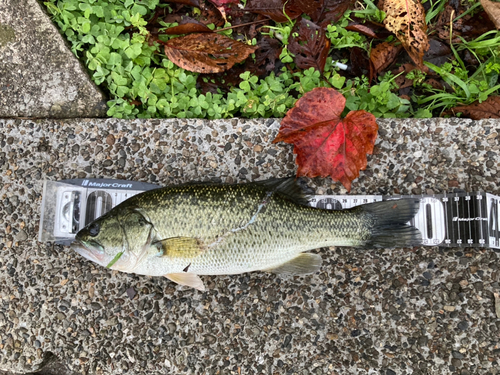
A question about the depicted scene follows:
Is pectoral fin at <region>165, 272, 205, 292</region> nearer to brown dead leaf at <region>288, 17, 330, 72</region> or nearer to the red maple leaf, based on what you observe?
the red maple leaf

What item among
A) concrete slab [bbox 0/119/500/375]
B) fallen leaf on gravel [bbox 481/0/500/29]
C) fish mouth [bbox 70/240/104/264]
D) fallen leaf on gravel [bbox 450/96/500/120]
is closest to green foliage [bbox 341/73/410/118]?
concrete slab [bbox 0/119/500/375]

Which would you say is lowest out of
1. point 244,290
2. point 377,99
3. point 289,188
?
point 244,290

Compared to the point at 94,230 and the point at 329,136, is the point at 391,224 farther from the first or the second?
the point at 94,230

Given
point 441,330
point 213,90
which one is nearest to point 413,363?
point 441,330

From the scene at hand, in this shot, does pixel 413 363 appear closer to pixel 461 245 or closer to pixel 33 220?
pixel 461 245

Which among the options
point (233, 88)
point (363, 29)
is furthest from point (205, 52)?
point (363, 29)

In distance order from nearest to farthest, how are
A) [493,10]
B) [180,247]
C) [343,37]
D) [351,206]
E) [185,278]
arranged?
[180,247]
[185,278]
[351,206]
[493,10]
[343,37]
